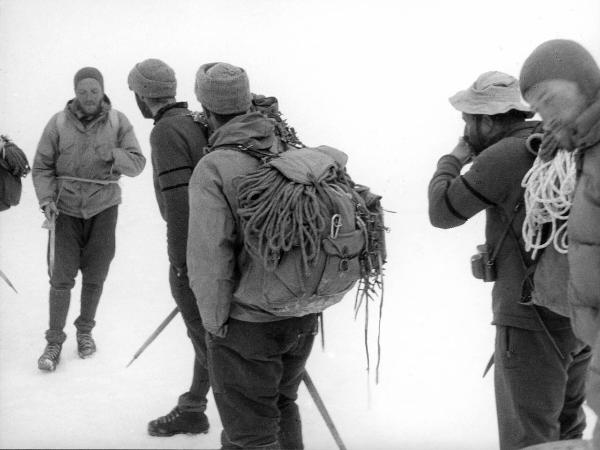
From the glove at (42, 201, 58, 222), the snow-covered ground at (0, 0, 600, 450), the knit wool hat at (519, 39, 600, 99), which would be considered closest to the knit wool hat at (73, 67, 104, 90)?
the glove at (42, 201, 58, 222)

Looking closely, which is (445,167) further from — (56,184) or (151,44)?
(151,44)

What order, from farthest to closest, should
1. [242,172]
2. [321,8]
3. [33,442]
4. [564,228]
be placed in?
[321,8]
[33,442]
[242,172]
[564,228]

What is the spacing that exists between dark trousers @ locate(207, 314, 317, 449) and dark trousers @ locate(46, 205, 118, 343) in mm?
2425

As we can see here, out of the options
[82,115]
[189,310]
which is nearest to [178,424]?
[189,310]

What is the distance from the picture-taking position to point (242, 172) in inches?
107

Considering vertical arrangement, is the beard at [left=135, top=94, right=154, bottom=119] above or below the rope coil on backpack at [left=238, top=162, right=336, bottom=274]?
above

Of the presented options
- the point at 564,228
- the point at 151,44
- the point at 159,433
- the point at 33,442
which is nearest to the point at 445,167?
the point at 564,228

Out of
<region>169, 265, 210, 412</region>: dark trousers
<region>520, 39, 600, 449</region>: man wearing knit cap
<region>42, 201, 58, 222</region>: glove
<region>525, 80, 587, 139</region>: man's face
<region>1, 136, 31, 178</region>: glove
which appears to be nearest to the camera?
<region>520, 39, 600, 449</region>: man wearing knit cap

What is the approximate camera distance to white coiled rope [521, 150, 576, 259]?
96.4 inches

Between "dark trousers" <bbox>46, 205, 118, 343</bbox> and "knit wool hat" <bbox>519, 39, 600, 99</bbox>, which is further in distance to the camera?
"dark trousers" <bbox>46, 205, 118, 343</bbox>

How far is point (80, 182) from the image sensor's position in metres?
4.91

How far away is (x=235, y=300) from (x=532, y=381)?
3.65 feet

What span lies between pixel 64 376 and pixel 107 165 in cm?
138

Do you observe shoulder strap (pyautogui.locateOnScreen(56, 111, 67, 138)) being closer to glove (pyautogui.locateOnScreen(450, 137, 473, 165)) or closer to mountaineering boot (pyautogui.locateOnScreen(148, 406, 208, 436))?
mountaineering boot (pyautogui.locateOnScreen(148, 406, 208, 436))
